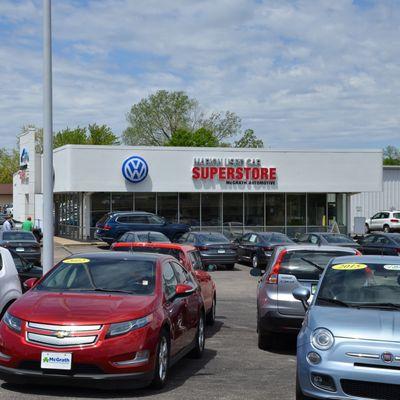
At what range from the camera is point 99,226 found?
3531 centimetres

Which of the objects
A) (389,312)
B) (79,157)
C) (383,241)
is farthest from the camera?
(79,157)

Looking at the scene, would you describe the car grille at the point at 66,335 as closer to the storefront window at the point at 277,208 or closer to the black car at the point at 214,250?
the black car at the point at 214,250

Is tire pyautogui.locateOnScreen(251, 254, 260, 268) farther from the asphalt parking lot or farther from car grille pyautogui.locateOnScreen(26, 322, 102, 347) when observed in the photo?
car grille pyautogui.locateOnScreen(26, 322, 102, 347)

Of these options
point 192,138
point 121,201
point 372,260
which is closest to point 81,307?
point 372,260

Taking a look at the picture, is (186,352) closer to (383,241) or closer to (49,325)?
(49,325)

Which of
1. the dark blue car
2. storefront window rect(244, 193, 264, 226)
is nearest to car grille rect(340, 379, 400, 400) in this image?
the dark blue car

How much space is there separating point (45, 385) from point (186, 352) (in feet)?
6.61

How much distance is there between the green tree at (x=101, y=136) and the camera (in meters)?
86.8

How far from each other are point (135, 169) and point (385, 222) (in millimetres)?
22186

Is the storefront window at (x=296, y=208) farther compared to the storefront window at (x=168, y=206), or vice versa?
the storefront window at (x=296, y=208)

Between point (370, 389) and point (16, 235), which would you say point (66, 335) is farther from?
point (16, 235)

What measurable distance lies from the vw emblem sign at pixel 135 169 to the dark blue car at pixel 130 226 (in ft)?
11.3

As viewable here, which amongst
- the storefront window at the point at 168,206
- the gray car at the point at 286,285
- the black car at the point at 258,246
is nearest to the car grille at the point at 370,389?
the gray car at the point at 286,285

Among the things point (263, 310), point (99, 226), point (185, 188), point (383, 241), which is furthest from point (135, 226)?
point (263, 310)
